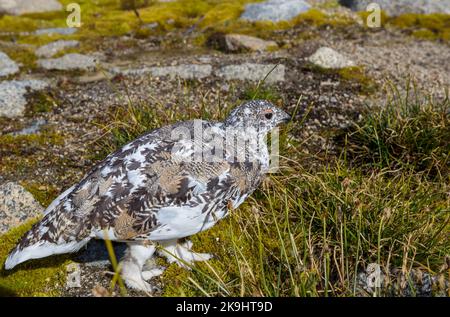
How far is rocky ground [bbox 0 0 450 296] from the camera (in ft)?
19.5

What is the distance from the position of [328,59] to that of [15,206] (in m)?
6.27

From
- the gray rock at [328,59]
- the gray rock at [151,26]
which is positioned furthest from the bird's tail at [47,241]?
the gray rock at [151,26]

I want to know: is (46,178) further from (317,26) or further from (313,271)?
(317,26)

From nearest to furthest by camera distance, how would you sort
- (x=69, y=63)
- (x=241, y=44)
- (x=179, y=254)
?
1. (x=179, y=254)
2. (x=69, y=63)
3. (x=241, y=44)

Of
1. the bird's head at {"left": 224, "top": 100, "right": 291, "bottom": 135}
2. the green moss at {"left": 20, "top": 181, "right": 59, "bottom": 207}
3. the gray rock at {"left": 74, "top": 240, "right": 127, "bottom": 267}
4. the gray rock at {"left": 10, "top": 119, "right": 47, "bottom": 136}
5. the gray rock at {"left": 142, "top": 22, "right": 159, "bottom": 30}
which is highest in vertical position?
A: the bird's head at {"left": 224, "top": 100, "right": 291, "bottom": 135}

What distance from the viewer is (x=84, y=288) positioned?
415 centimetres

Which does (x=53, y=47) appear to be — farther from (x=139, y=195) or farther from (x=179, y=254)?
(x=139, y=195)

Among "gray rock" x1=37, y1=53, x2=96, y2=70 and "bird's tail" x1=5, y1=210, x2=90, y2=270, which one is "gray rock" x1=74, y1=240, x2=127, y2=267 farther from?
"gray rock" x1=37, y1=53, x2=96, y2=70

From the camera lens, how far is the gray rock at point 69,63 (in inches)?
376

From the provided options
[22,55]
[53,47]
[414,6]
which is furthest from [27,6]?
[414,6]

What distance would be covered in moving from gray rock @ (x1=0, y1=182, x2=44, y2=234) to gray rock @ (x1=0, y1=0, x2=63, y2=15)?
1270 cm

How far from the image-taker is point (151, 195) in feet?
11.8

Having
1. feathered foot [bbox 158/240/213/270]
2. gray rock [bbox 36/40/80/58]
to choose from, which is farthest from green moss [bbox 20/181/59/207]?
gray rock [bbox 36/40/80/58]

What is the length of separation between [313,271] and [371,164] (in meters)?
2.37
